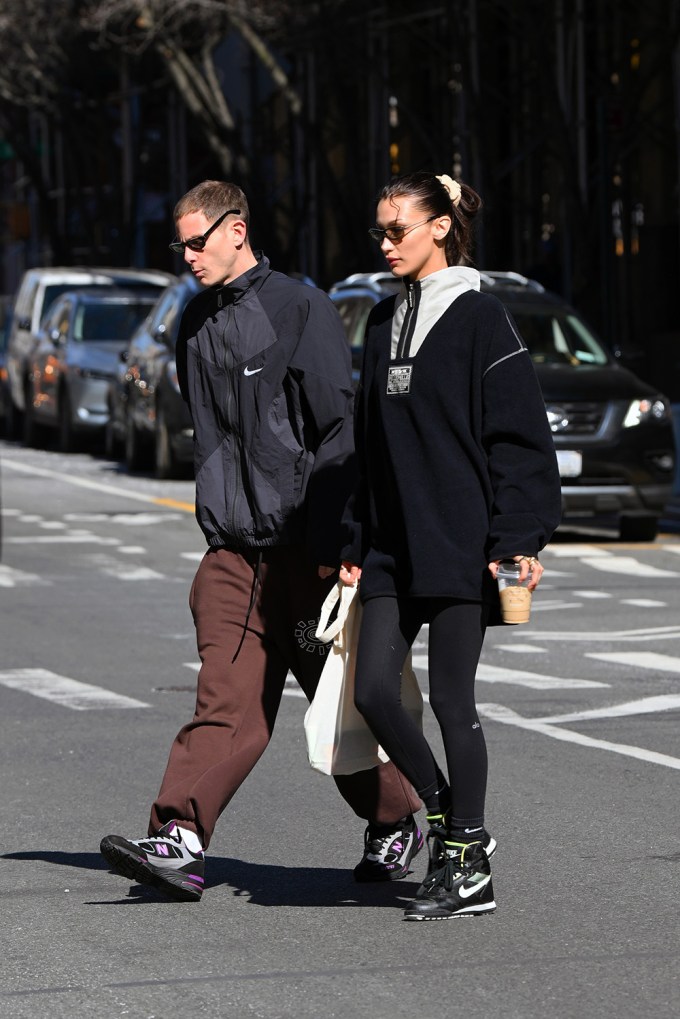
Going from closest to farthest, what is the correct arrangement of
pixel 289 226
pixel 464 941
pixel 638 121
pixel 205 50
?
pixel 464 941
pixel 638 121
pixel 205 50
pixel 289 226

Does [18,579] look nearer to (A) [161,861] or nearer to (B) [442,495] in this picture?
(A) [161,861]

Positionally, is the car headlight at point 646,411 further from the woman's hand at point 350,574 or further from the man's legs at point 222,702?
the woman's hand at point 350,574

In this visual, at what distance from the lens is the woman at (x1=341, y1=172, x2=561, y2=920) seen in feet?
18.4

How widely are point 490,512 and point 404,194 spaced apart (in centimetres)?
80

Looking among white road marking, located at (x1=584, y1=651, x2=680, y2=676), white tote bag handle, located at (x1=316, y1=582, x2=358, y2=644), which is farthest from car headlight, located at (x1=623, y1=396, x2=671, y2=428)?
white tote bag handle, located at (x1=316, y1=582, x2=358, y2=644)

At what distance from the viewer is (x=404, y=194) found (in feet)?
18.8

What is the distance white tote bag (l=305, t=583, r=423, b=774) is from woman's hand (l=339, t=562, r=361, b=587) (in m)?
0.05

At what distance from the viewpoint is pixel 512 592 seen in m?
5.55

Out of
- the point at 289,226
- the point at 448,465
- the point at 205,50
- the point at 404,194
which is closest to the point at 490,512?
the point at 448,465

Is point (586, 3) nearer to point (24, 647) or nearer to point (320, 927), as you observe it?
point (24, 647)

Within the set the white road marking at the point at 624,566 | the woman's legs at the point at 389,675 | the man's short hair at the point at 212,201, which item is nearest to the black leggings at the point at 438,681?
the woman's legs at the point at 389,675

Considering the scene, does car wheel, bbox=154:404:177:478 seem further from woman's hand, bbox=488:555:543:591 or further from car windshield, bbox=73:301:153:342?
woman's hand, bbox=488:555:543:591

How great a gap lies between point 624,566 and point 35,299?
17.4 metres

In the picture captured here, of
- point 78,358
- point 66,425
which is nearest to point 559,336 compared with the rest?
point 78,358
